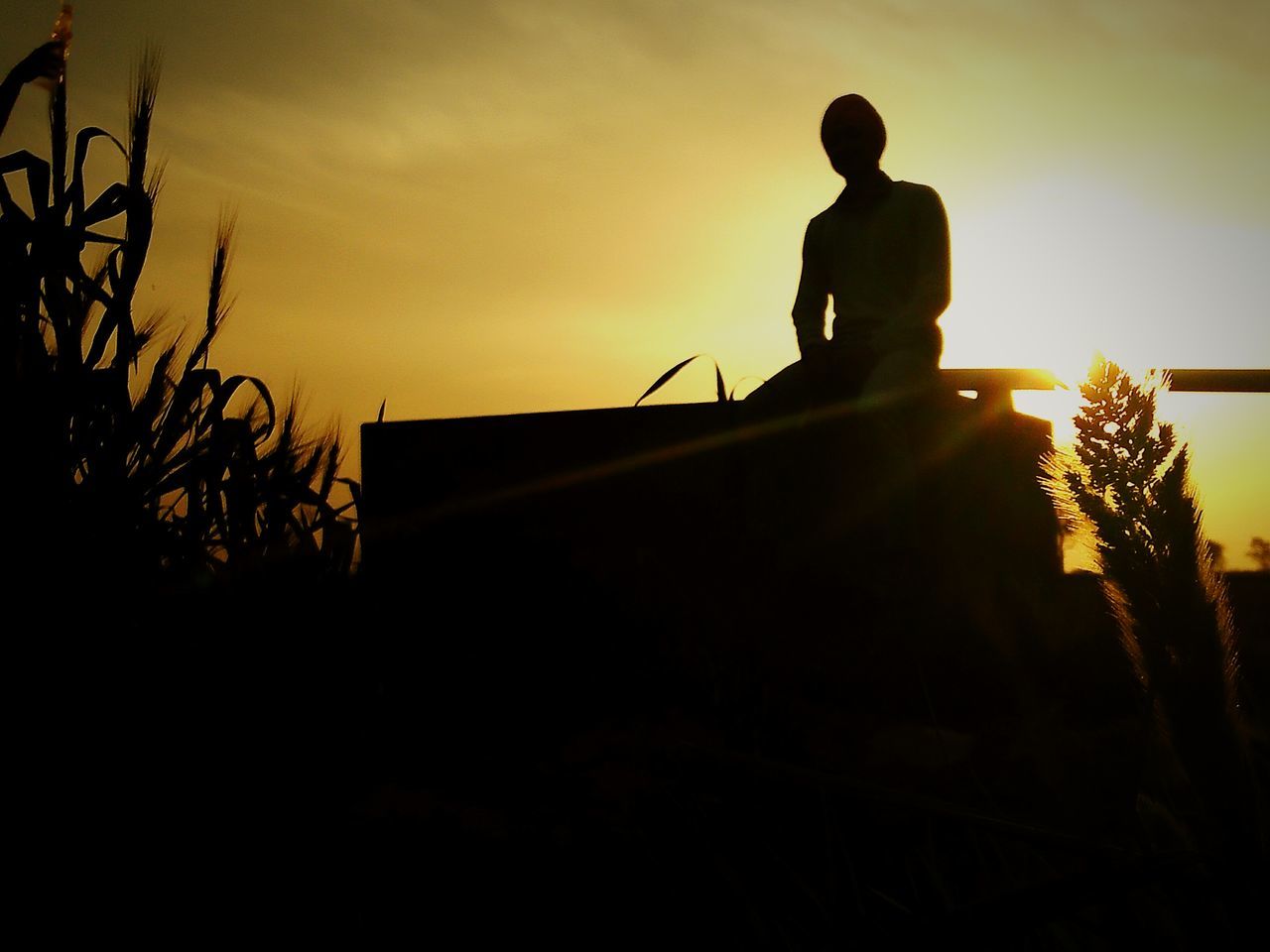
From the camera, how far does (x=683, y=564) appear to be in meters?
3.67


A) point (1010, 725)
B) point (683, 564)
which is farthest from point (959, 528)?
point (1010, 725)

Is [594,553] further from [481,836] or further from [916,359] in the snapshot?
[481,836]

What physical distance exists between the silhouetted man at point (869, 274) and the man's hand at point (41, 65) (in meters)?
2.35

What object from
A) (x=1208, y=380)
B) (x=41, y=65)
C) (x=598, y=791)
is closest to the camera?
(x=598, y=791)

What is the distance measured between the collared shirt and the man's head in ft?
0.32

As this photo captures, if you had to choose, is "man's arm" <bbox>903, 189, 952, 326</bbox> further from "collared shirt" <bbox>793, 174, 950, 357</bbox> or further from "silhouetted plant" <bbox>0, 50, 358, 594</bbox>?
"silhouetted plant" <bbox>0, 50, 358, 594</bbox>

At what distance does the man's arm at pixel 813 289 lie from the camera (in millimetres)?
4043

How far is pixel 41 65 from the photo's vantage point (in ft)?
8.00

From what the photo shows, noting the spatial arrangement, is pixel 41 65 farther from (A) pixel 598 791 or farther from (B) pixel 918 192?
(B) pixel 918 192

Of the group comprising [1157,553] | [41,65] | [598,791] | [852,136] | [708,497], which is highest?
[852,136]

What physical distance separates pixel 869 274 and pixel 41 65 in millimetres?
2709

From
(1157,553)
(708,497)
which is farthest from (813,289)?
(1157,553)

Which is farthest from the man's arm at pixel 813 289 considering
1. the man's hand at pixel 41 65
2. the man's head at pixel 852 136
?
the man's hand at pixel 41 65

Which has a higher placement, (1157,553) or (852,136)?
(852,136)
